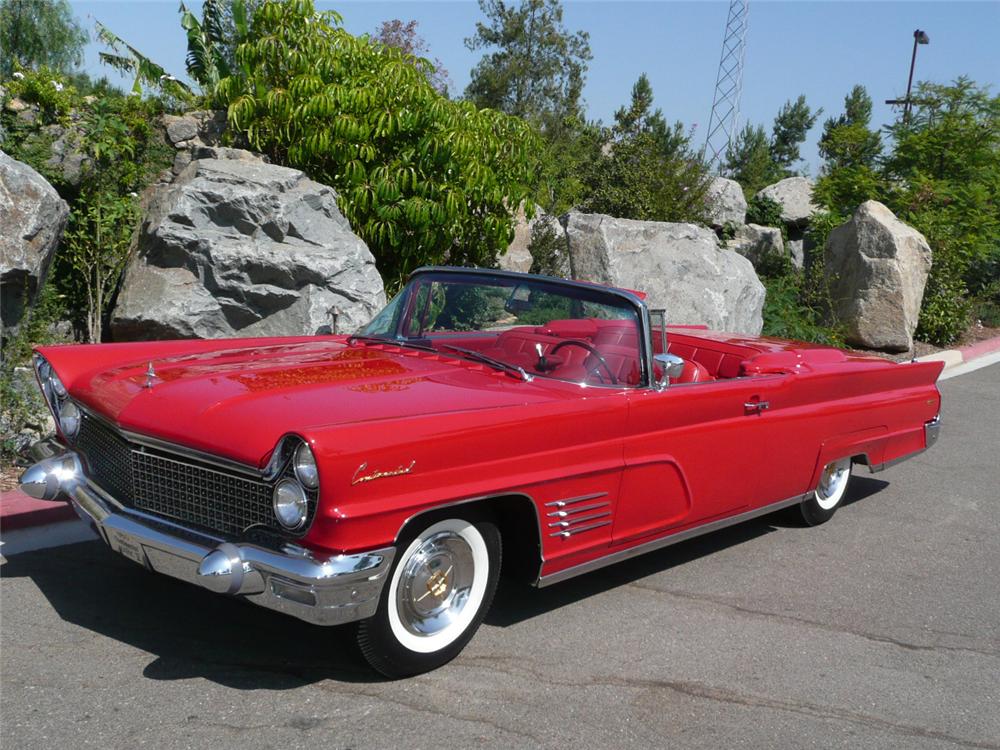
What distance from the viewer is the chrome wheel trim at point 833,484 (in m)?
5.62

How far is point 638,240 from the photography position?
34.9 ft

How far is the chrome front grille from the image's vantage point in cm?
321

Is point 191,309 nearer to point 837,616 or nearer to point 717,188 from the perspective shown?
point 837,616

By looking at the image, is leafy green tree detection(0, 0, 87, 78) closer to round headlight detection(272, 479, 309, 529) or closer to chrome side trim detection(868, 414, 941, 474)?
chrome side trim detection(868, 414, 941, 474)

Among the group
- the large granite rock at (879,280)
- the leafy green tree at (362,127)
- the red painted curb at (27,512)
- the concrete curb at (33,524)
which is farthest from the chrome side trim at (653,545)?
the large granite rock at (879,280)

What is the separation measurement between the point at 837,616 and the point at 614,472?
1238 millimetres

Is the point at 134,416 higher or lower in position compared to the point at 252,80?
lower

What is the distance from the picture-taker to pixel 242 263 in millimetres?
7566

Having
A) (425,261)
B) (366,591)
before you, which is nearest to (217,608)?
(366,591)

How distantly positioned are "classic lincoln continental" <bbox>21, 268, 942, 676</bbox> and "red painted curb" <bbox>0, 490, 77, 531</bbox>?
75 cm

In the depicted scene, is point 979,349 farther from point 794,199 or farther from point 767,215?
point 794,199

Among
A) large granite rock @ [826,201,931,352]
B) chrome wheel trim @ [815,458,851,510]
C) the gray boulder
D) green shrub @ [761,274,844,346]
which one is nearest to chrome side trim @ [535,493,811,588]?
chrome wheel trim @ [815,458,851,510]

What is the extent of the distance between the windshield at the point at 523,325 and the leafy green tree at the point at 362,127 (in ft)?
13.1

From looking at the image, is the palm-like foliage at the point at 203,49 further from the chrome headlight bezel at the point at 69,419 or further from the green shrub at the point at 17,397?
the chrome headlight bezel at the point at 69,419
